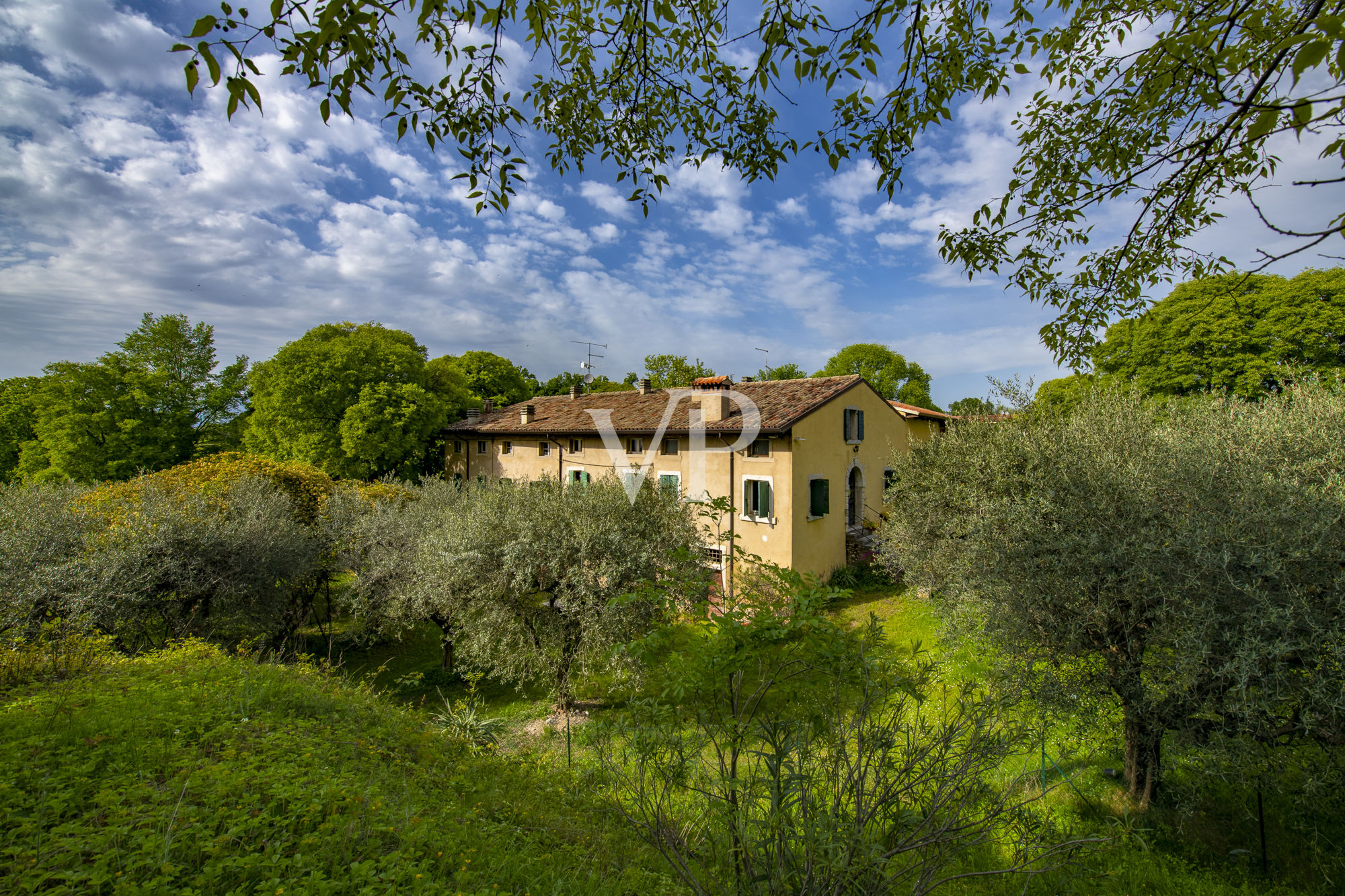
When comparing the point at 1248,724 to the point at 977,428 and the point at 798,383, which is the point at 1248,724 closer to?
the point at 977,428

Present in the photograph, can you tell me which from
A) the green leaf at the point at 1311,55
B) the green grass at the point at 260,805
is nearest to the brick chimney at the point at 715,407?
the green grass at the point at 260,805

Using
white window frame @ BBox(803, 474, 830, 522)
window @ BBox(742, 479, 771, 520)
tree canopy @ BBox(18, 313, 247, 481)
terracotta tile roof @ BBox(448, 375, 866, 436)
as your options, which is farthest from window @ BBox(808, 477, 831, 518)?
tree canopy @ BBox(18, 313, 247, 481)

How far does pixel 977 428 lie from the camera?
1240cm

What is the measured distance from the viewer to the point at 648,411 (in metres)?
20.2

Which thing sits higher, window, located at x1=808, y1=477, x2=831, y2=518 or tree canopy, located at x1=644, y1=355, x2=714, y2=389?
tree canopy, located at x1=644, y1=355, x2=714, y2=389

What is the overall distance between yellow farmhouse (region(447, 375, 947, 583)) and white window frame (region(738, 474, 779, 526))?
1.0 inches

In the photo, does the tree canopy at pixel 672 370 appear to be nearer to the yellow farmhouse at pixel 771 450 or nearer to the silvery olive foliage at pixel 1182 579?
the yellow farmhouse at pixel 771 450

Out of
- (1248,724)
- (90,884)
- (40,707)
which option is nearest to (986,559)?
(1248,724)

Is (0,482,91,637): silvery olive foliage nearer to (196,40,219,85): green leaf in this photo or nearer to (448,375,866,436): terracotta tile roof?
(196,40,219,85): green leaf

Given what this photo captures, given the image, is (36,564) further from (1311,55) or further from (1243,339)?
(1243,339)

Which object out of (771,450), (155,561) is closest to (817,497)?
(771,450)

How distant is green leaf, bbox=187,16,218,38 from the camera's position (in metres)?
1.85

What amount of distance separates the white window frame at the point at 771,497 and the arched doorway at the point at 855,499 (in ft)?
14.8

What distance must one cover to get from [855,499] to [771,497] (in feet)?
17.4
